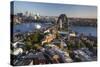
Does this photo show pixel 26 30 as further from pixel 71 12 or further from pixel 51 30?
pixel 71 12

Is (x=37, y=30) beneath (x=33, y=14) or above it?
beneath

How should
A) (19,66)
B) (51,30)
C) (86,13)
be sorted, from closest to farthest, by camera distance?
(19,66), (51,30), (86,13)

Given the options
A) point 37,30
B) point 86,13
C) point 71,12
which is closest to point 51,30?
point 37,30

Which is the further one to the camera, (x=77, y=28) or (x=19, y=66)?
(x=77, y=28)

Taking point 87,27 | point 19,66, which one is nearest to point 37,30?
point 19,66

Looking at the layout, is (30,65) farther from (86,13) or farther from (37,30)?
(86,13)

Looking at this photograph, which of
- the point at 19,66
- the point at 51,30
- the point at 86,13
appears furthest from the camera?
the point at 86,13

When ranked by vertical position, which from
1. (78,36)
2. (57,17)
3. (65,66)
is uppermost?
(57,17)
